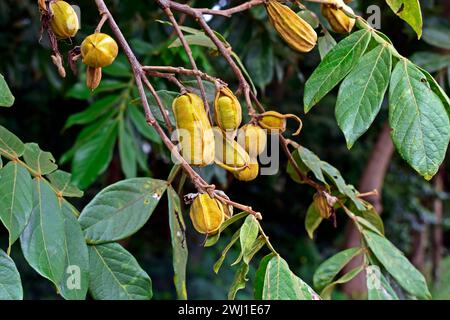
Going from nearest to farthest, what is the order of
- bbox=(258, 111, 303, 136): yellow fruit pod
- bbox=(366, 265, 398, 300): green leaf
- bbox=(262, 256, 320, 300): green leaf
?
bbox=(262, 256, 320, 300): green leaf < bbox=(258, 111, 303, 136): yellow fruit pod < bbox=(366, 265, 398, 300): green leaf

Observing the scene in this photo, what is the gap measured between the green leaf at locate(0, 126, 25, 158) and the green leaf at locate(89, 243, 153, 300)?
0.13 metres

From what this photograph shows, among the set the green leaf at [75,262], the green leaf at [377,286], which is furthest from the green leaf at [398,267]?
the green leaf at [75,262]

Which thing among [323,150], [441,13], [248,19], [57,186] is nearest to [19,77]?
[248,19]

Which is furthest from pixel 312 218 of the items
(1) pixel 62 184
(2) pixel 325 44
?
(1) pixel 62 184

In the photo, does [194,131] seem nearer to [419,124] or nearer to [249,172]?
[249,172]

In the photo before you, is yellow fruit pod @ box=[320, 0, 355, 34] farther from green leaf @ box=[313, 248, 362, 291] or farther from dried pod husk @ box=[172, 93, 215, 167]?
green leaf @ box=[313, 248, 362, 291]

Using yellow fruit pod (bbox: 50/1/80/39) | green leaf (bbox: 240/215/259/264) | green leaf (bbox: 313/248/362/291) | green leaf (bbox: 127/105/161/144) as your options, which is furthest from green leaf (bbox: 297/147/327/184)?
green leaf (bbox: 127/105/161/144)

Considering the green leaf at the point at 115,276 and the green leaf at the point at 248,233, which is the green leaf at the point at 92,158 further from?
the green leaf at the point at 248,233

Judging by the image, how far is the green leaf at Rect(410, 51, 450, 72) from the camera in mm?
1248

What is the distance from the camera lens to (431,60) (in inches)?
49.8

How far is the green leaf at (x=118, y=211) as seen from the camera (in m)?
0.66

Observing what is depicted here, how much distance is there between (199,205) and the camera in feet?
1.86

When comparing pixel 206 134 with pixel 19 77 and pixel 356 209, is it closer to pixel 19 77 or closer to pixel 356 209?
pixel 356 209

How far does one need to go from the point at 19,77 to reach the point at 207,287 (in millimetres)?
1164
